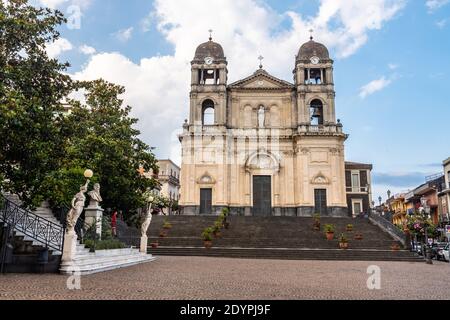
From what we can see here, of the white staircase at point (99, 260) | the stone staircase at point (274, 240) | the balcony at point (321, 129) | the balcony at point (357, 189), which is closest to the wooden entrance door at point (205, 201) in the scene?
the stone staircase at point (274, 240)

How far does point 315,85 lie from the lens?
41.3 meters

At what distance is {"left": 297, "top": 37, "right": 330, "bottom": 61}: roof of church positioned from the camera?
42219 mm

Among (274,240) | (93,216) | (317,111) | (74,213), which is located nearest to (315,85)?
(317,111)

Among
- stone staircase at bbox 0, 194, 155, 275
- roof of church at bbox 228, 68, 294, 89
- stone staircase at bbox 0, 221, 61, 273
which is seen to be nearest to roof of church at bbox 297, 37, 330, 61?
roof of church at bbox 228, 68, 294, 89

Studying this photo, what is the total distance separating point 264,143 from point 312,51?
37.1 feet

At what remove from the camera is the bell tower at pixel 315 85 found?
40625 mm

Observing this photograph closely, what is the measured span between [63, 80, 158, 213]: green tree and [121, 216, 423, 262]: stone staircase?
2890 millimetres

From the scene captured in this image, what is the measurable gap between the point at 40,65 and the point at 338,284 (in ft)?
39.0

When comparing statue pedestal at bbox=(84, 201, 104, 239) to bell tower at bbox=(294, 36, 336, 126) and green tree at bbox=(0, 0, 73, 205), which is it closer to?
green tree at bbox=(0, 0, 73, 205)

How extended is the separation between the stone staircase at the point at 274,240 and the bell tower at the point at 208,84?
1182 cm

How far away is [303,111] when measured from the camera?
133ft

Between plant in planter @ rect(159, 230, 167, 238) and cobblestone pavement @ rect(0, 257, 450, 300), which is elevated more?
plant in planter @ rect(159, 230, 167, 238)
